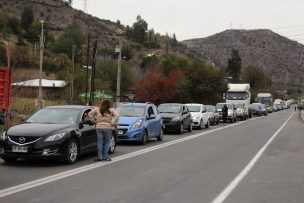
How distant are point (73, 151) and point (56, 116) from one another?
1301 mm

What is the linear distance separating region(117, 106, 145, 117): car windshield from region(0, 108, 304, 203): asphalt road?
12.2ft

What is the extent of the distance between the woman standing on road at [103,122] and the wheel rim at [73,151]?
26.0 inches

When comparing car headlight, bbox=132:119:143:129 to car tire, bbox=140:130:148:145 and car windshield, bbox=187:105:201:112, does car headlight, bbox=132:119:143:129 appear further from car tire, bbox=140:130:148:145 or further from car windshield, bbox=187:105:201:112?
car windshield, bbox=187:105:201:112

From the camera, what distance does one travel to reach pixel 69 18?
164875mm

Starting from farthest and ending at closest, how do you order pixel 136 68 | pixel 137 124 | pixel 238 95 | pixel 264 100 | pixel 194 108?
1. pixel 136 68
2. pixel 264 100
3. pixel 238 95
4. pixel 194 108
5. pixel 137 124

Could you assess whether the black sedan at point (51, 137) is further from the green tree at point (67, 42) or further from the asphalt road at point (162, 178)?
the green tree at point (67, 42)

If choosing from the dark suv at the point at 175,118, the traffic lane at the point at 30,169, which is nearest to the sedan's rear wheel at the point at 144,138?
the traffic lane at the point at 30,169

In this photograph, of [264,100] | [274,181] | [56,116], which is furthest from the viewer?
[264,100]

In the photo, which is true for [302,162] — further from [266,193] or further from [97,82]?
[97,82]

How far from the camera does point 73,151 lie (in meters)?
13.6

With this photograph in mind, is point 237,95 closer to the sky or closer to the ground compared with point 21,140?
closer to the sky

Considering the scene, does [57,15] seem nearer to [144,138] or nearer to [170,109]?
[170,109]

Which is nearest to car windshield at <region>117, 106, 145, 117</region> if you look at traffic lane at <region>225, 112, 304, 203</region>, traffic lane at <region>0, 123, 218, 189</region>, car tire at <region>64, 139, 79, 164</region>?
traffic lane at <region>0, 123, 218, 189</region>

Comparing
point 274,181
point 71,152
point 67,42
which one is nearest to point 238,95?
point 71,152
